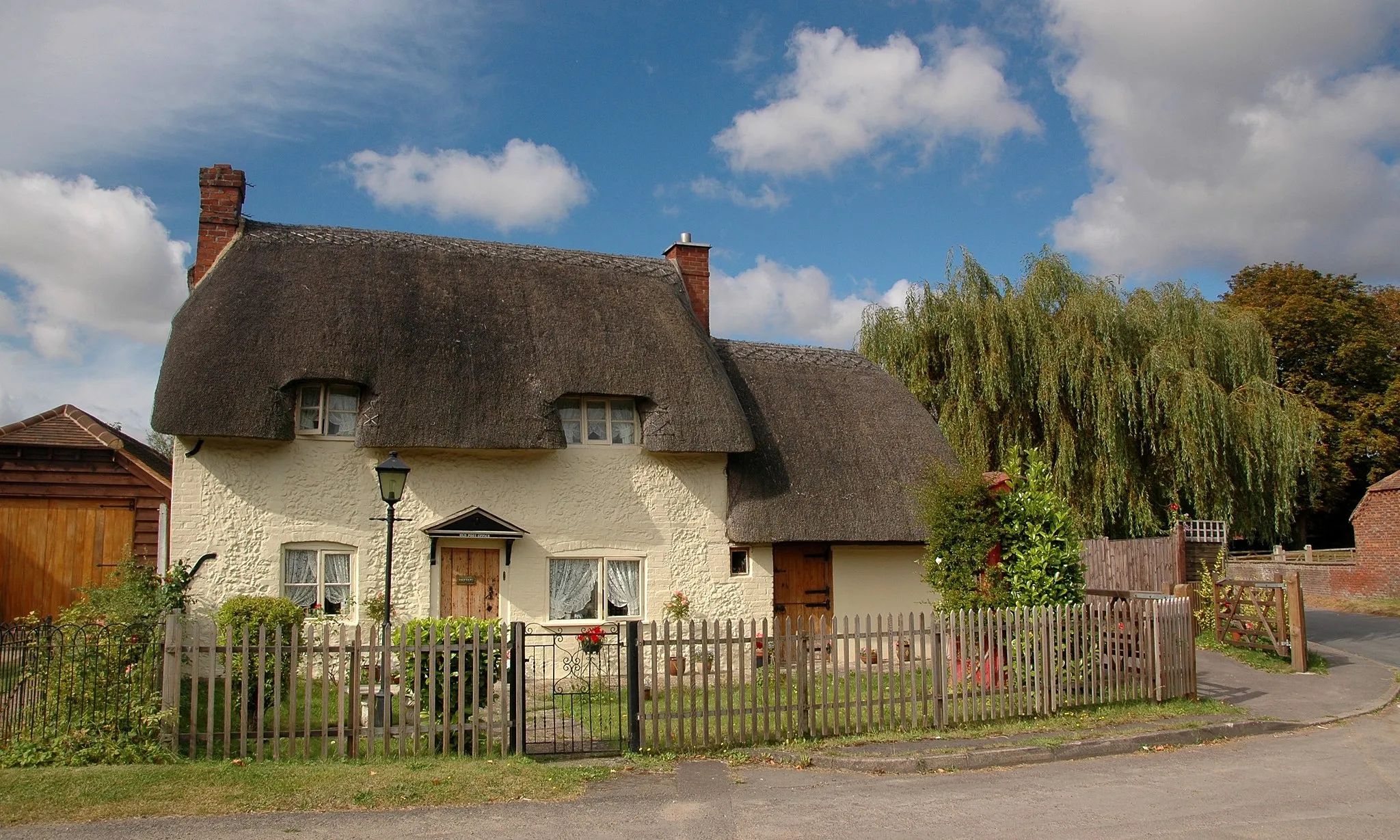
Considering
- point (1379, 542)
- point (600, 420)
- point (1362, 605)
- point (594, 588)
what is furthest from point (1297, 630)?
point (1379, 542)

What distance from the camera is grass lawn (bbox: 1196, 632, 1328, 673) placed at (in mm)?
16469

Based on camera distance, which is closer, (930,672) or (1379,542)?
(930,672)

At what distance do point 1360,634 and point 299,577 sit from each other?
913 inches

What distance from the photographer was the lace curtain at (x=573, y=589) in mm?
15633

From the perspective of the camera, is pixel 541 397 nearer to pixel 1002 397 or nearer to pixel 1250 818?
pixel 1250 818

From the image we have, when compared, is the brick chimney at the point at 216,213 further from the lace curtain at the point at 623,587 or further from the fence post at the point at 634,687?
the fence post at the point at 634,687

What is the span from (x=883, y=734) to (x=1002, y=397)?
46.1 ft

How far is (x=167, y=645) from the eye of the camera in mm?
9227

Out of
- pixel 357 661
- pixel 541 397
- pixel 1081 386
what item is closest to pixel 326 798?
pixel 357 661

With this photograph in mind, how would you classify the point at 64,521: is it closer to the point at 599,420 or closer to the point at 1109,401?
the point at 599,420

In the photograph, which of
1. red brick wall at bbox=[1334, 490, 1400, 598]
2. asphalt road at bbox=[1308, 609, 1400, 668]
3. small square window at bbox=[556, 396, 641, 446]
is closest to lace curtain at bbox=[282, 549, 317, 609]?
small square window at bbox=[556, 396, 641, 446]

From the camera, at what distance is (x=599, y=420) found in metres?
16.4

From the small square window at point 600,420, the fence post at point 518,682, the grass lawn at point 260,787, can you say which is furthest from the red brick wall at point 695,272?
the grass lawn at point 260,787

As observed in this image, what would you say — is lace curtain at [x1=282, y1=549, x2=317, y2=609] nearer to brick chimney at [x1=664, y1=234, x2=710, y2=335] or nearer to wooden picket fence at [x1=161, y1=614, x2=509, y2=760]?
wooden picket fence at [x1=161, y1=614, x2=509, y2=760]
